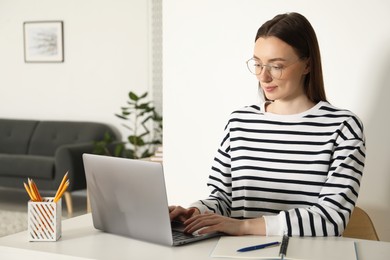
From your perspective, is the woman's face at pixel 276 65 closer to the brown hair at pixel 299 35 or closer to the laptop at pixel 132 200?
the brown hair at pixel 299 35

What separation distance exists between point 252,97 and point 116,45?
4137mm

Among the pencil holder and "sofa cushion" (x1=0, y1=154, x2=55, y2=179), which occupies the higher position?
the pencil holder

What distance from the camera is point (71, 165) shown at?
606 cm

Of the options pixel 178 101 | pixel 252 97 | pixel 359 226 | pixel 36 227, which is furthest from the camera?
pixel 178 101

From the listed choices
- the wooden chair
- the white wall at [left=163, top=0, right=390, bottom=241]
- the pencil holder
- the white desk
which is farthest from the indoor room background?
the pencil holder

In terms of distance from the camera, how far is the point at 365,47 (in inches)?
104

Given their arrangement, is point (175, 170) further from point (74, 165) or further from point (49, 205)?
point (74, 165)

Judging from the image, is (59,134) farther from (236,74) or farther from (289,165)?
(289,165)

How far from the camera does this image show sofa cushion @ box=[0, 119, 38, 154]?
7.09 m

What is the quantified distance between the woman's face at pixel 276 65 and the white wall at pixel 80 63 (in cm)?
473

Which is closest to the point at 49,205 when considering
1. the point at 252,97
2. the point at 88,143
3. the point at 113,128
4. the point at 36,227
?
the point at 36,227

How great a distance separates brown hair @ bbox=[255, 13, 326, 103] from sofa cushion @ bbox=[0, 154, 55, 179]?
4.49 m

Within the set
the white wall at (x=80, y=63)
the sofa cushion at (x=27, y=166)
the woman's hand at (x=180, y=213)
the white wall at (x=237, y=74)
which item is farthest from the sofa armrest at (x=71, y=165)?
the woman's hand at (x=180, y=213)

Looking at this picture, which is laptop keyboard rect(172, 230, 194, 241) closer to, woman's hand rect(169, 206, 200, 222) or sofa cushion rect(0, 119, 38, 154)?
woman's hand rect(169, 206, 200, 222)
